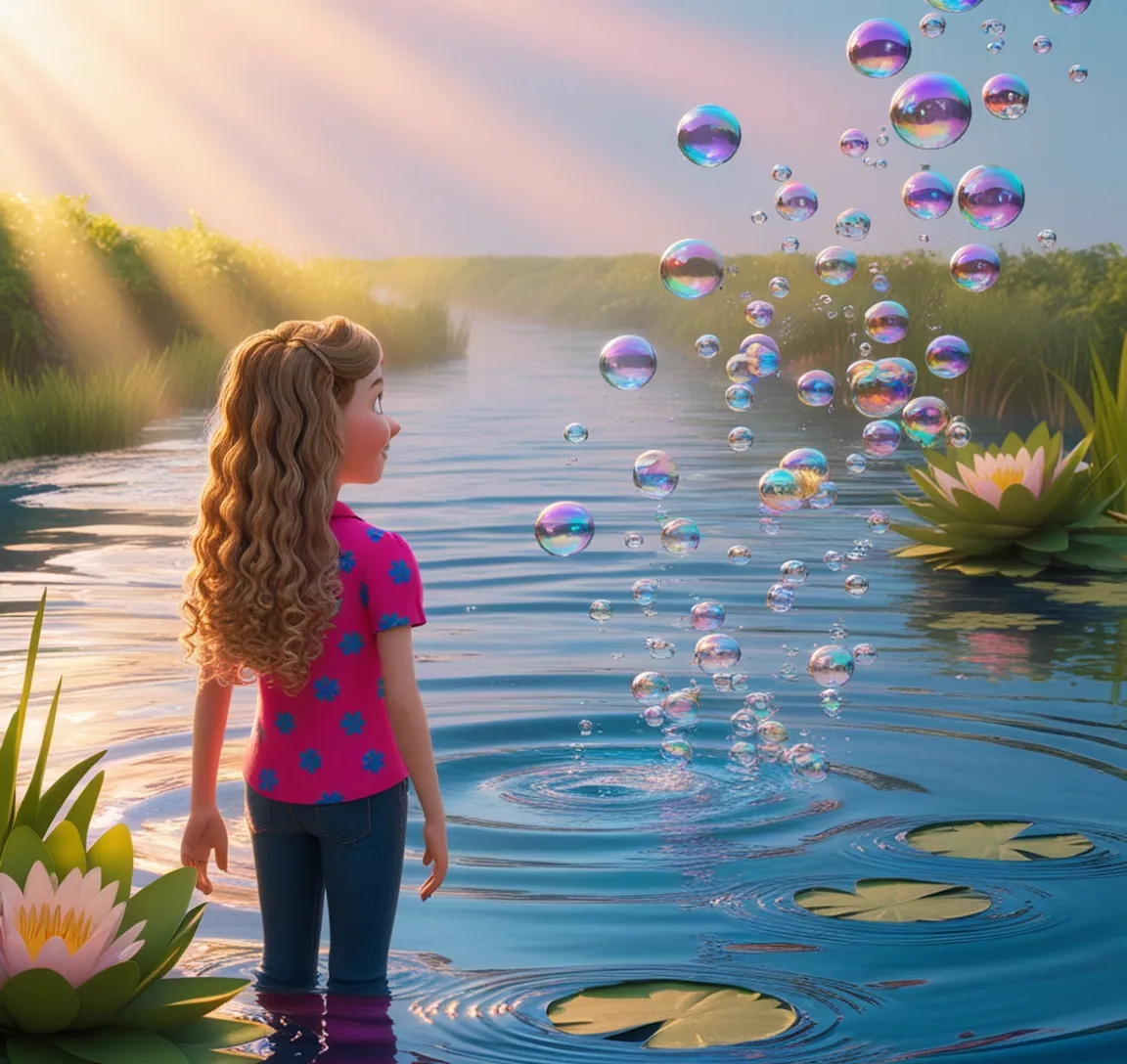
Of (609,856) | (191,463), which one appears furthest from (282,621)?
(191,463)

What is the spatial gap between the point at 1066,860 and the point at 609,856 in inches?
51.2

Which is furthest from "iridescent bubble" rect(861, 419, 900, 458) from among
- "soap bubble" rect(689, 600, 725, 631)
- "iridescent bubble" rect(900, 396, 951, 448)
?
"soap bubble" rect(689, 600, 725, 631)

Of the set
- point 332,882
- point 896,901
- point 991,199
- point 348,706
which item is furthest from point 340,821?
point 991,199

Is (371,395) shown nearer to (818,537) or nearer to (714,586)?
(714,586)

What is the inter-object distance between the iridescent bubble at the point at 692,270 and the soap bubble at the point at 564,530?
2.81 ft

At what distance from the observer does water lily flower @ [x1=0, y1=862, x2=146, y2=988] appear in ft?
10.6

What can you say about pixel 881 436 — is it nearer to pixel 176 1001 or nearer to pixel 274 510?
pixel 274 510

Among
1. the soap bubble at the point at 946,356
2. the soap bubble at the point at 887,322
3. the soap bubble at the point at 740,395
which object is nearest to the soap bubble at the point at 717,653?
the soap bubble at the point at 740,395

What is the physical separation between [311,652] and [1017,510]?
7.74 meters

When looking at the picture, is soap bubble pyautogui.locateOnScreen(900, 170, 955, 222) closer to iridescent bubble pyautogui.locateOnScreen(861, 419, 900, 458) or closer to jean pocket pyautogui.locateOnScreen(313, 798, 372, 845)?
iridescent bubble pyautogui.locateOnScreen(861, 419, 900, 458)

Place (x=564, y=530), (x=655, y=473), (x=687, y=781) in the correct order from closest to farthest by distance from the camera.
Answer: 1. (x=687, y=781)
2. (x=564, y=530)
3. (x=655, y=473)

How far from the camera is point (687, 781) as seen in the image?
6051 mm

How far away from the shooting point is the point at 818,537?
12.9 m

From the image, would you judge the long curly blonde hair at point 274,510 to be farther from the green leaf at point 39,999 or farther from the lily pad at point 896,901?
the lily pad at point 896,901
